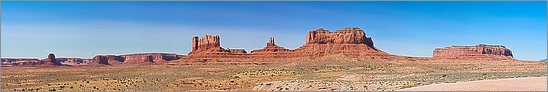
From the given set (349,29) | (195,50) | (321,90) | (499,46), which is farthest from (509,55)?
(321,90)

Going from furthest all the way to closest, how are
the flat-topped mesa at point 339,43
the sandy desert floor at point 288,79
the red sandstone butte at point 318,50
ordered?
1. the flat-topped mesa at point 339,43
2. the red sandstone butte at point 318,50
3. the sandy desert floor at point 288,79

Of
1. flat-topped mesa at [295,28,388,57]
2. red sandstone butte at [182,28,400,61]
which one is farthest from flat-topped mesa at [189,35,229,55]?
flat-topped mesa at [295,28,388,57]

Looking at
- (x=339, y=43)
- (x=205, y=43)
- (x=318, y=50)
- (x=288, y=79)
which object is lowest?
(x=288, y=79)

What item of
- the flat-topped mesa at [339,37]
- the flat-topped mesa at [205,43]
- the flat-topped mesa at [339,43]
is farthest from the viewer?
the flat-topped mesa at [205,43]

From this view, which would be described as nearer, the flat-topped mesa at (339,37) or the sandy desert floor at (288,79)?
the sandy desert floor at (288,79)

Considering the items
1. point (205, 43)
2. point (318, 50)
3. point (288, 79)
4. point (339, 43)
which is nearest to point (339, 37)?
point (339, 43)

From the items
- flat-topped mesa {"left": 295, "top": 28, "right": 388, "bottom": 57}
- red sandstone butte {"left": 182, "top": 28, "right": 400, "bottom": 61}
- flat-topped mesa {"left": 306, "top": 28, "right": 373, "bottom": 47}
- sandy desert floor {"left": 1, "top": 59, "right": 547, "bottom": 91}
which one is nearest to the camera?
sandy desert floor {"left": 1, "top": 59, "right": 547, "bottom": 91}

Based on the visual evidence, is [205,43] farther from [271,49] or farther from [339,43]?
[339,43]

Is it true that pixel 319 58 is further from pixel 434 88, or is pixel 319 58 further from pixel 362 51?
pixel 434 88

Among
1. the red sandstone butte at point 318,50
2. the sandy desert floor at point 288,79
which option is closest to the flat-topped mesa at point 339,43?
the red sandstone butte at point 318,50

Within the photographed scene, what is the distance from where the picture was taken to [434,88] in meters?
21.1

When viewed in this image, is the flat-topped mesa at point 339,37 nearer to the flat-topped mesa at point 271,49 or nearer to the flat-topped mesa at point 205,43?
the flat-topped mesa at point 271,49

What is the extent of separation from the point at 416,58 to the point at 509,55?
262 ft

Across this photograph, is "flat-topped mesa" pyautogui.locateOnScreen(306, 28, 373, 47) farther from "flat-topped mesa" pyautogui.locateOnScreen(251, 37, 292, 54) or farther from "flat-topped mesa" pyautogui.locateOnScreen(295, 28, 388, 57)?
"flat-topped mesa" pyautogui.locateOnScreen(251, 37, 292, 54)
